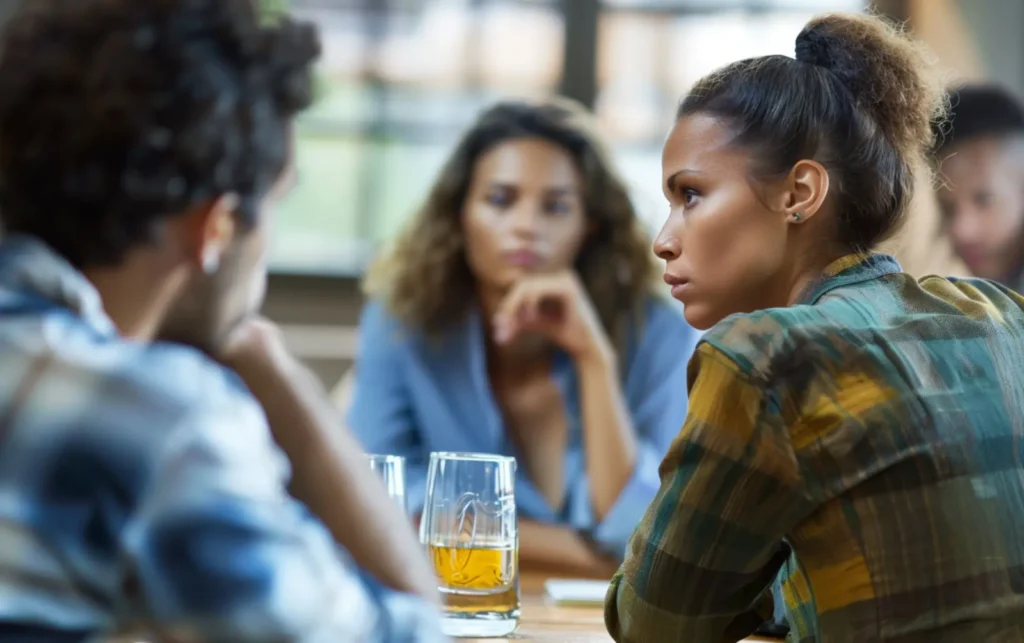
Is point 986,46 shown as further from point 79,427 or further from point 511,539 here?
point 79,427

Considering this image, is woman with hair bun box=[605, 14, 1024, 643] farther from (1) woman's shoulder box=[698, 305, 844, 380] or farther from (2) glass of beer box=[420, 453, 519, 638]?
(2) glass of beer box=[420, 453, 519, 638]

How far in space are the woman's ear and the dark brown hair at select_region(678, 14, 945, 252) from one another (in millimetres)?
11

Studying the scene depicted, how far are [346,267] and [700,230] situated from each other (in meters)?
3.23

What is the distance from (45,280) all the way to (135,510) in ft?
0.53

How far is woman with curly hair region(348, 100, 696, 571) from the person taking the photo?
2.28m

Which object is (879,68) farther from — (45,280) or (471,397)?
(471,397)

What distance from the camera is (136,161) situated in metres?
0.69

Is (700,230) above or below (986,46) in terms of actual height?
below

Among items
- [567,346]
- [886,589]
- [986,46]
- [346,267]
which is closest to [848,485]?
[886,589]

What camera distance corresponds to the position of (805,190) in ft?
3.86

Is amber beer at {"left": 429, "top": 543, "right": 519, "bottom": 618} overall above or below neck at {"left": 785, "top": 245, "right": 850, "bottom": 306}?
below

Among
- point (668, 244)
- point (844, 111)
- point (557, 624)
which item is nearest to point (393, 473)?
point (557, 624)

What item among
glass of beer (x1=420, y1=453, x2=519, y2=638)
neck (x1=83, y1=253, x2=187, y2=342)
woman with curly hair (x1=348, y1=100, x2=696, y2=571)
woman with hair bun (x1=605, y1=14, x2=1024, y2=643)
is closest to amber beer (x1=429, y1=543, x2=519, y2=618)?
glass of beer (x1=420, y1=453, x2=519, y2=638)

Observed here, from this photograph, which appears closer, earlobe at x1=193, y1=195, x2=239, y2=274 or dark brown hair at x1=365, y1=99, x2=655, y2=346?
earlobe at x1=193, y1=195, x2=239, y2=274
